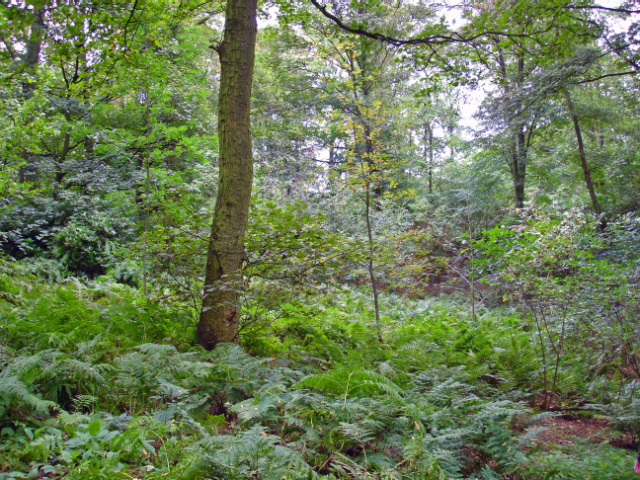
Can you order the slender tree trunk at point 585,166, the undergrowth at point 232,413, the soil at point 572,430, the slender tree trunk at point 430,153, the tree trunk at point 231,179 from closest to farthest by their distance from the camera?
1. the undergrowth at point 232,413
2. the soil at point 572,430
3. the tree trunk at point 231,179
4. the slender tree trunk at point 585,166
5. the slender tree trunk at point 430,153

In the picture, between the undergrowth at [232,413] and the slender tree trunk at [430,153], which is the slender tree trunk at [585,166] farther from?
the undergrowth at [232,413]

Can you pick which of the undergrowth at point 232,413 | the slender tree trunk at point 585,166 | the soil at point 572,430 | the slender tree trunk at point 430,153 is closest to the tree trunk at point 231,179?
the undergrowth at point 232,413

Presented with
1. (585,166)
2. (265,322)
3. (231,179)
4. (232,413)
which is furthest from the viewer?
(585,166)

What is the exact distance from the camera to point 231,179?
14.3 ft

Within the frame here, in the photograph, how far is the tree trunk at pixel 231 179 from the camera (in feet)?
13.9

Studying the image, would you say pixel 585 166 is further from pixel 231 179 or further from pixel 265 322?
pixel 231 179

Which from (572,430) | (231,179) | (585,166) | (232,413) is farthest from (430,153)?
(232,413)

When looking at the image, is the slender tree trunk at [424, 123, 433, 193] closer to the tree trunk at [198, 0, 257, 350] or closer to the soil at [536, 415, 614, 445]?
the tree trunk at [198, 0, 257, 350]

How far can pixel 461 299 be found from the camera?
39.6 feet

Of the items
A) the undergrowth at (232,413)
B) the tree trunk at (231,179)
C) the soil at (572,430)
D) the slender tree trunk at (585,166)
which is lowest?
the soil at (572,430)

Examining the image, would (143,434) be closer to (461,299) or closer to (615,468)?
(615,468)

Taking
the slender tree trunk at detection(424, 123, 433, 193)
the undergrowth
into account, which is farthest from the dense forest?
the slender tree trunk at detection(424, 123, 433, 193)

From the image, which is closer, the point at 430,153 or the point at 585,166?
the point at 585,166

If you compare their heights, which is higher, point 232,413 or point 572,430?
point 232,413
